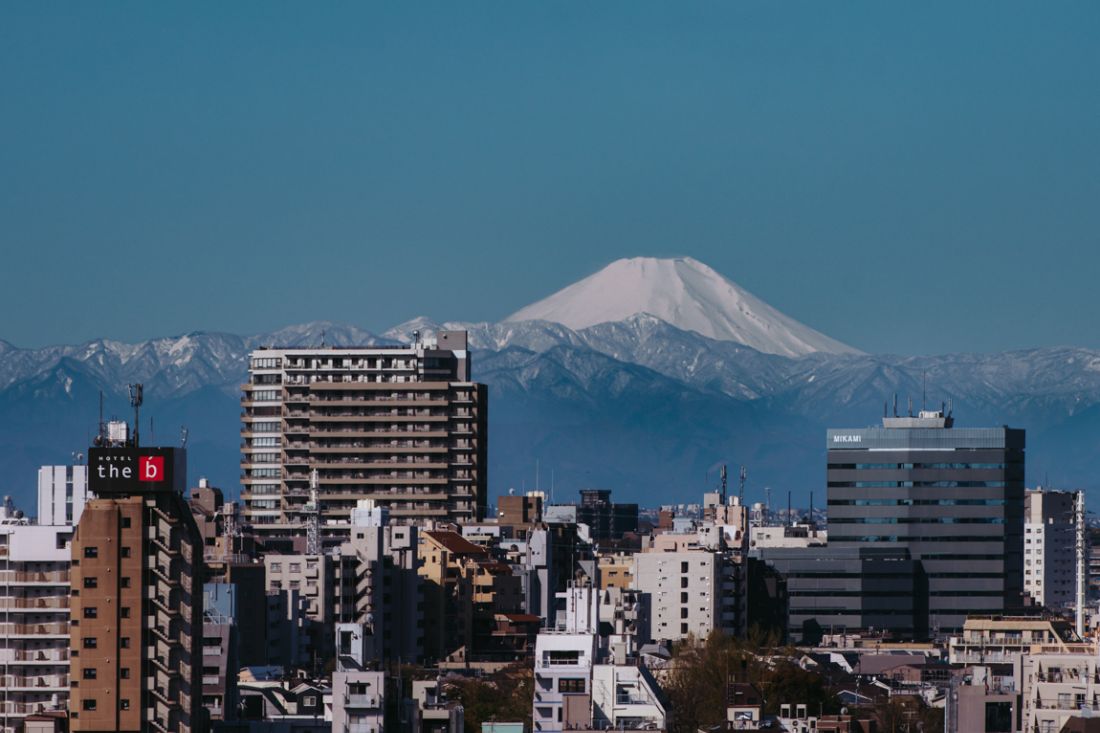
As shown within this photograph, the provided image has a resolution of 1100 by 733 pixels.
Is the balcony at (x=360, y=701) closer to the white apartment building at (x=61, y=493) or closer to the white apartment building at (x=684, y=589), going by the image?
the white apartment building at (x=61, y=493)

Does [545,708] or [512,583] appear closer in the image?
[545,708]

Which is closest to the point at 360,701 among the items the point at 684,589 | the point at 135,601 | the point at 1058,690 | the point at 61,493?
the point at 135,601

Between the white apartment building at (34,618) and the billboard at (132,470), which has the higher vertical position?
the billboard at (132,470)

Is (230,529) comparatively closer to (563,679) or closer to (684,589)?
(684,589)

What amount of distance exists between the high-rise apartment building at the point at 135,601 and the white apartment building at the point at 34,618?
7877mm

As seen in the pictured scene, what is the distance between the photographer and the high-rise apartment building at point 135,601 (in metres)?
84.6

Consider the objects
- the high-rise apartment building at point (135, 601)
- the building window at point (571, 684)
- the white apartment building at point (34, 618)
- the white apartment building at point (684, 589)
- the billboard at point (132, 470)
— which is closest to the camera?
the high-rise apartment building at point (135, 601)

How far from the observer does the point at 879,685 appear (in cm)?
13412

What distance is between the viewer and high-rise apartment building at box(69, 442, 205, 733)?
84.6 metres

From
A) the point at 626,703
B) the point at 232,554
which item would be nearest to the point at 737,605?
the point at 232,554

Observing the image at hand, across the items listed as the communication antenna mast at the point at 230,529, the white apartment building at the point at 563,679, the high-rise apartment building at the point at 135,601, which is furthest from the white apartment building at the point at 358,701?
the communication antenna mast at the point at 230,529

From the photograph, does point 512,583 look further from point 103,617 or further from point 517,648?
point 103,617

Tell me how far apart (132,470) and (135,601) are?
3913mm

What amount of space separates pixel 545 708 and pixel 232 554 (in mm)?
62425
